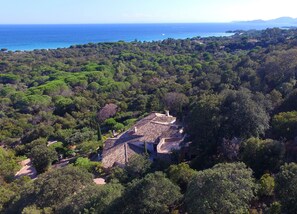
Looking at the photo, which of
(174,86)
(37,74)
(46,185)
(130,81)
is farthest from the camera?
(37,74)

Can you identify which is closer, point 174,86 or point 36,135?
point 36,135

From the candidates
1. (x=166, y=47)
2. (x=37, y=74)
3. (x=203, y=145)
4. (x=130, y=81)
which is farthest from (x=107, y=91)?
(x=166, y=47)

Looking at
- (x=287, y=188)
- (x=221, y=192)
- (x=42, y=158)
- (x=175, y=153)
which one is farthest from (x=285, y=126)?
(x=42, y=158)

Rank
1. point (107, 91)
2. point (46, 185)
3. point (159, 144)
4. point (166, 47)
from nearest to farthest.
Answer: point (46, 185)
point (159, 144)
point (107, 91)
point (166, 47)

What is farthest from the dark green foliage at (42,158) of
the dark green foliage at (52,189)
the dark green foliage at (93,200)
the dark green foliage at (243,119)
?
the dark green foliage at (243,119)

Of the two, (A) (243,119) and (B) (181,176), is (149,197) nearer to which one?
(B) (181,176)

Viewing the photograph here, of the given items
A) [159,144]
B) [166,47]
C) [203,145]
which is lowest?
[166,47]

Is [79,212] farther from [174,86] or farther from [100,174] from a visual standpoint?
[174,86]

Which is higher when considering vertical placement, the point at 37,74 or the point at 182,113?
the point at 182,113
